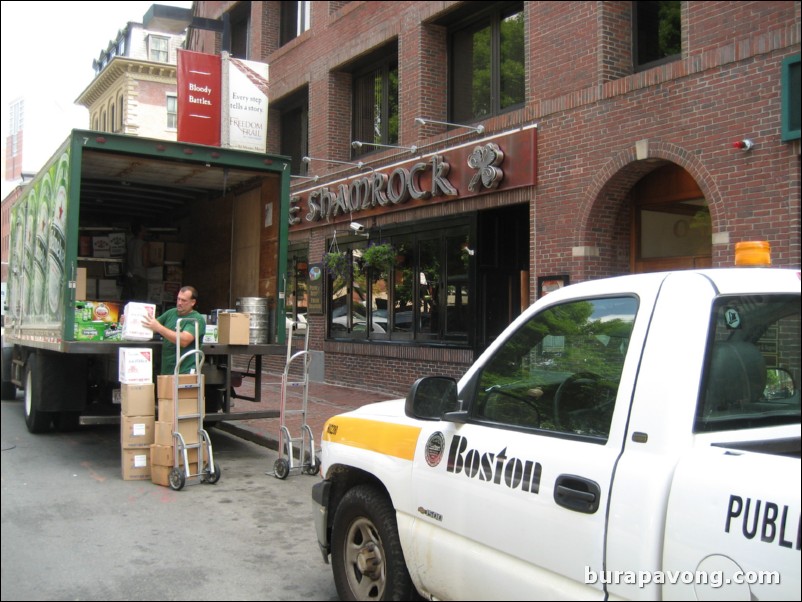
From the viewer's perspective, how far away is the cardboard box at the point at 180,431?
7.43 m

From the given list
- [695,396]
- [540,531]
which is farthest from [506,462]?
[695,396]

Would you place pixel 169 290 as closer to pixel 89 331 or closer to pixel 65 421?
pixel 65 421

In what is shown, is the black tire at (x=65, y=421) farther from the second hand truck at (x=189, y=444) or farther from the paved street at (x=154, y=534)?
the second hand truck at (x=189, y=444)

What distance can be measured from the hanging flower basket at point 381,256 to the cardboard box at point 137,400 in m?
6.92

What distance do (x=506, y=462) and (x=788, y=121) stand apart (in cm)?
672

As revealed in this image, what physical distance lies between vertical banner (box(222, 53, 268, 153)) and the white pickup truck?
843cm

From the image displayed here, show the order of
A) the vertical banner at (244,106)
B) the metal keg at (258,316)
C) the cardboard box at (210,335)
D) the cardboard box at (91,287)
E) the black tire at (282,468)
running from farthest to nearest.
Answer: the cardboard box at (91,287), the vertical banner at (244,106), the metal keg at (258,316), the cardboard box at (210,335), the black tire at (282,468)

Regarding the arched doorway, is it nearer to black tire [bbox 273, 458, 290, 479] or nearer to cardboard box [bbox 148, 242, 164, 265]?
black tire [bbox 273, 458, 290, 479]

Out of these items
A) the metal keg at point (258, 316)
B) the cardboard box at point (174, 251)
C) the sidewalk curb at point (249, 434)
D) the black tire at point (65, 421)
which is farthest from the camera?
the cardboard box at point (174, 251)

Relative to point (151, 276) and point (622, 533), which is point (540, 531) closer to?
point (622, 533)

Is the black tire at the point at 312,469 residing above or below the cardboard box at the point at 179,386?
below

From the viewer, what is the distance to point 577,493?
271 cm

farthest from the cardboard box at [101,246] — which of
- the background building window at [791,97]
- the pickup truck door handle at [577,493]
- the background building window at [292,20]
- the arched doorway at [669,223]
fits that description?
the pickup truck door handle at [577,493]

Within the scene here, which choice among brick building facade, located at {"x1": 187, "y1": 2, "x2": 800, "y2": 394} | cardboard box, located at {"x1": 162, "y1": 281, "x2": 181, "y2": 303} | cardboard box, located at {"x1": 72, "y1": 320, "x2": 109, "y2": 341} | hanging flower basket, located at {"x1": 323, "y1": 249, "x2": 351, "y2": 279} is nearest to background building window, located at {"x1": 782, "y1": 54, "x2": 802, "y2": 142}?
brick building facade, located at {"x1": 187, "y1": 2, "x2": 800, "y2": 394}
